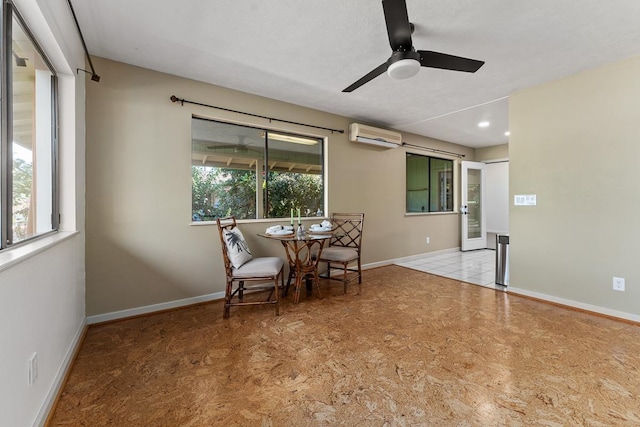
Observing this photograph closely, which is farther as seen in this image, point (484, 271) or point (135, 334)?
point (484, 271)

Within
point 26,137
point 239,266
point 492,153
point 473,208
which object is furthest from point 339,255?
point 492,153

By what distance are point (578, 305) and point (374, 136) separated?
3364 millimetres

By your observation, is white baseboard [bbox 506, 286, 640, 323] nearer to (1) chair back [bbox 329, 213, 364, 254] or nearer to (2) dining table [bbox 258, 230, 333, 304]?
(1) chair back [bbox 329, 213, 364, 254]

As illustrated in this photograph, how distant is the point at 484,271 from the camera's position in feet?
14.6

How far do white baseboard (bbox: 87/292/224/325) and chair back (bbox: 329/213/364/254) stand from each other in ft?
6.21

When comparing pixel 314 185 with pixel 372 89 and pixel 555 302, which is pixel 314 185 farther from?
pixel 555 302

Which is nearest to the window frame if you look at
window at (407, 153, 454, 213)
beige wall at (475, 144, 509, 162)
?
window at (407, 153, 454, 213)

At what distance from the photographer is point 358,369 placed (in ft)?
6.03

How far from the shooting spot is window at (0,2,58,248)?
4.21ft

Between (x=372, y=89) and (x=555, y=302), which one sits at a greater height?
(x=372, y=89)

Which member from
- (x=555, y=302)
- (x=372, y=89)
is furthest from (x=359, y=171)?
(x=555, y=302)

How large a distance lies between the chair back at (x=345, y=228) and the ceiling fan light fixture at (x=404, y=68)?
234 cm

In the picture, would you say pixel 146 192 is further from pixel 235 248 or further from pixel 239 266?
pixel 239 266

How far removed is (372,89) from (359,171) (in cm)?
147
